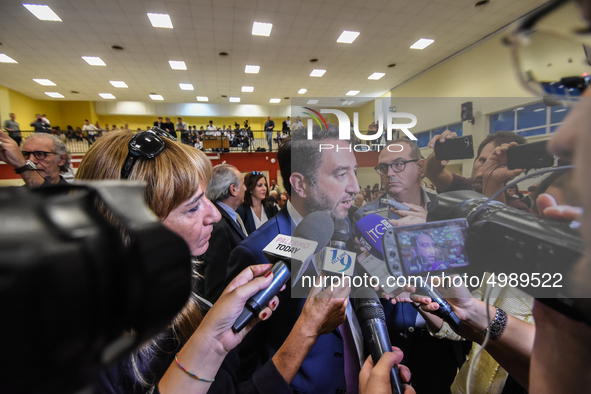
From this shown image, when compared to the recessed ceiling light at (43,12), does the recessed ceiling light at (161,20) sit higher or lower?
lower

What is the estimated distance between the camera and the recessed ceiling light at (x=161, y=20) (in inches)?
271

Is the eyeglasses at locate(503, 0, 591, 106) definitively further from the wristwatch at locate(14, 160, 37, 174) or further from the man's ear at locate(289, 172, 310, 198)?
the wristwatch at locate(14, 160, 37, 174)

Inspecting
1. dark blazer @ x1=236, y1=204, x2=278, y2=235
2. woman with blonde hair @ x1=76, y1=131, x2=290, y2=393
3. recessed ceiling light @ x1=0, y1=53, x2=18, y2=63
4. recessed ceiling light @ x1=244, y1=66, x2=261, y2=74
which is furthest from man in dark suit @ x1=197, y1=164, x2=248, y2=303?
recessed ceiling light @ x1=0, y1=53, x2=18, y2=63

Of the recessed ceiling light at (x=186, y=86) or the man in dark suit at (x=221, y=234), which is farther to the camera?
the recessed ceiling light at (x=186, y=86)

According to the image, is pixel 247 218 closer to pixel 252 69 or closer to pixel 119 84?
pixel 252 69

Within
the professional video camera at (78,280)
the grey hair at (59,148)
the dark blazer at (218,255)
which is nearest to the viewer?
the professional video camera at (78,280)

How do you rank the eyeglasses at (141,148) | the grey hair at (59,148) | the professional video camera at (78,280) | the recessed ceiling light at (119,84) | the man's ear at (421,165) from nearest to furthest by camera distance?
the professional video camera at (78,280), the man's ear at (421,165), the eyeglasses at (141,148), the grey hair at (59,148), the recessed ceiling light at (119,84)

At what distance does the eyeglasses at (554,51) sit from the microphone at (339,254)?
22.7 inches

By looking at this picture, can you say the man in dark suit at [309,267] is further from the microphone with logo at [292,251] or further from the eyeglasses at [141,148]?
the eyeglasses at [141,148]

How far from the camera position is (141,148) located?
2.90ft

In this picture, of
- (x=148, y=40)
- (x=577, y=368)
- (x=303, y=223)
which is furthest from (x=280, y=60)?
(x=577, y=368)

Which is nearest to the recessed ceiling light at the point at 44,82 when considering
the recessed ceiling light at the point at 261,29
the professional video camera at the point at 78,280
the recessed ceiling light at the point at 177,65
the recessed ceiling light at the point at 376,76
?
the recessed ceiling light at the point at 177,65

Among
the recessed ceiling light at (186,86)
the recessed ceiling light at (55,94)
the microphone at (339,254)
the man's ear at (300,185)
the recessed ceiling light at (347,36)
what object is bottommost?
the microphone at (339,254)

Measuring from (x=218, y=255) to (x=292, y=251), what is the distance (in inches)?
55.9
